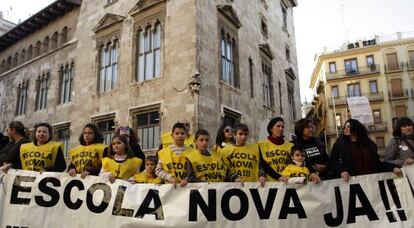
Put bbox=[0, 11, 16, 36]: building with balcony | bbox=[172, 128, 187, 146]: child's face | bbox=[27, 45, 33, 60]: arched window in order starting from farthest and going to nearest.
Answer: bbox=[0, 11, 16, 36]: building with balcony < bbox=[27, 45, 33, 60]: arched window < bbox=[172, 128, 187, 146]: child's face

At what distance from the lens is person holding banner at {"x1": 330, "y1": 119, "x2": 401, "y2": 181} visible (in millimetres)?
4750

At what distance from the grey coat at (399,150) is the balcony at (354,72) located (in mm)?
42466

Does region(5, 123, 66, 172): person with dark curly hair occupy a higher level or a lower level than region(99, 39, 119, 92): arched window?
lower

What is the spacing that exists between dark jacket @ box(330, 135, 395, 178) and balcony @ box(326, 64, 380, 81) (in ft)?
141

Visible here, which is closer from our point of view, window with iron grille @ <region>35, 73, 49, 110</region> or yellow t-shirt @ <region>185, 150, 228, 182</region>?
yellow t-shirt @ <region>185, 150, 228, 182</region>

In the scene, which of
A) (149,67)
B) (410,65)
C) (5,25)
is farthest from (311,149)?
(5,25)

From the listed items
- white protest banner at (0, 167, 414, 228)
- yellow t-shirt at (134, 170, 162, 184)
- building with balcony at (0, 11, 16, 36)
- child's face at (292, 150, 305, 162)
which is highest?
building with balcony at (0, 11, 16, 36)

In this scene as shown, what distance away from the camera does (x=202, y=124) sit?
1305 centimetres

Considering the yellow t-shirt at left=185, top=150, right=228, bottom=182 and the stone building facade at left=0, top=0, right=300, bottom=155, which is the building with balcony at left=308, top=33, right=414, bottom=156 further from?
the yellow t-shirt at left=185, top=150, right=228, bottom=182

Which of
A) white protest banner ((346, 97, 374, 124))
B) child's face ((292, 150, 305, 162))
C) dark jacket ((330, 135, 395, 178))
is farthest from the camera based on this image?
white protest banner ((346, 97, 374, 124))

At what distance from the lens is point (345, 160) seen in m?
4.77

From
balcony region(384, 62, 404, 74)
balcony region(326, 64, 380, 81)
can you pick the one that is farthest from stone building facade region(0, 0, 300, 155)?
balcony region(384, 62, 404, 74)

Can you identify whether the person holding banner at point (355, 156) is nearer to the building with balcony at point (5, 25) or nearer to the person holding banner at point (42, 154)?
the person holding banner at point (42, 154)

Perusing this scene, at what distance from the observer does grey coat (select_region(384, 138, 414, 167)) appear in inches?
197
